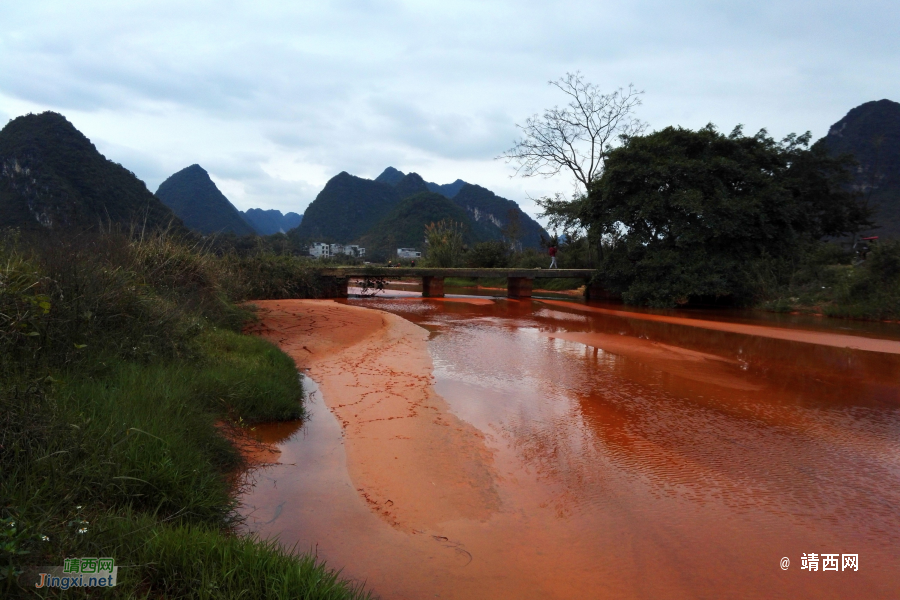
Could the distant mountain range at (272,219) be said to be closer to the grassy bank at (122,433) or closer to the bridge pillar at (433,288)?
the bridge pillar at (433,288)

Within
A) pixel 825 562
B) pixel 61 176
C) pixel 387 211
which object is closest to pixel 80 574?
pixel 825 562

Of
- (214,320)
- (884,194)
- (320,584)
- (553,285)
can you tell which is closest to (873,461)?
(320,584)

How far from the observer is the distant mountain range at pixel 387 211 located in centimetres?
7369

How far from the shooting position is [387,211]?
90.0m

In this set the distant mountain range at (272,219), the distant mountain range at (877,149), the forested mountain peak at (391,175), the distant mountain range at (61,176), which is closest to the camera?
the distant mountain range at (61,176)

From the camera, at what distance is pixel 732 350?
1047 centimetres

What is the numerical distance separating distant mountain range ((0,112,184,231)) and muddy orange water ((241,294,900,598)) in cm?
978

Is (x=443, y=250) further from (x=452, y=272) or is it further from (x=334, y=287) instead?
(x=334, y=287)

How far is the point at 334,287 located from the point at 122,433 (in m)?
19.5

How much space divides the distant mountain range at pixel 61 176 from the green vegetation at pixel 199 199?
110 feet

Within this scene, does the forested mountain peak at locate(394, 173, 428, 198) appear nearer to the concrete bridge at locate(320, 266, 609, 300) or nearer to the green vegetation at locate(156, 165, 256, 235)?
the green vegetation at locate(156, 165, 256, 235)

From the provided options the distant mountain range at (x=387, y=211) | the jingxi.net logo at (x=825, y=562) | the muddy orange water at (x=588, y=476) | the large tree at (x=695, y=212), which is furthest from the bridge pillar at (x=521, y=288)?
the distant mountain range at (x=387, y=211)

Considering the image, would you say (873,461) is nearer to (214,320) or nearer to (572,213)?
(214,320)

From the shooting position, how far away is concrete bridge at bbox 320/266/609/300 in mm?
22109
